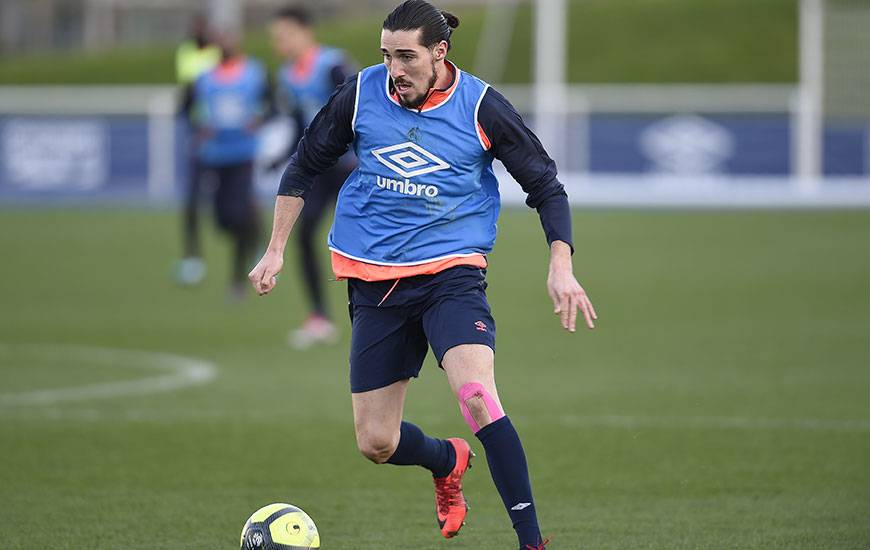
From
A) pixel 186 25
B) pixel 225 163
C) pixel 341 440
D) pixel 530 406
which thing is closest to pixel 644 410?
pixel 530 406

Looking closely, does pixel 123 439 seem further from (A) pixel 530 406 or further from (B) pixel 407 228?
(B) pixel 407 228

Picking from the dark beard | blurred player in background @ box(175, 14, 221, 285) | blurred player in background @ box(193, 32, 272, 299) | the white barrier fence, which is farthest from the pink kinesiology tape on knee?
the white barrier fence

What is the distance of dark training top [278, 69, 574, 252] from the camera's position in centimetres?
600

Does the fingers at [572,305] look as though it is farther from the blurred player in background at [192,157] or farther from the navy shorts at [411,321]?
the blurred player in background at [192,157]

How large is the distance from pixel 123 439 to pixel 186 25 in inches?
2198

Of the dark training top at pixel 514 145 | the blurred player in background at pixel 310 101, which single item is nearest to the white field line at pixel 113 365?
the blurred player in background at pixel 310 101

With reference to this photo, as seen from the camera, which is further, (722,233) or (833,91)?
(833,91)

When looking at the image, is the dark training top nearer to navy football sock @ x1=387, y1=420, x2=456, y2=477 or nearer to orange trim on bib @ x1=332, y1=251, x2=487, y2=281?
orange trim on bib @ x1=332, y1=251, x2=487, y2=281

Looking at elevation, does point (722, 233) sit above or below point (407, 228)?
below

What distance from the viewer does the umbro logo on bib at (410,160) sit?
19.9ft

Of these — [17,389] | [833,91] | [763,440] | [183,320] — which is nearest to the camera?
[763,440]

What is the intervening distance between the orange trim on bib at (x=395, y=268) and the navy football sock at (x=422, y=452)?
74 cm

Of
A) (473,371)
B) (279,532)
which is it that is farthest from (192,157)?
(473,371)

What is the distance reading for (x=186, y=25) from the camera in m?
63.2
